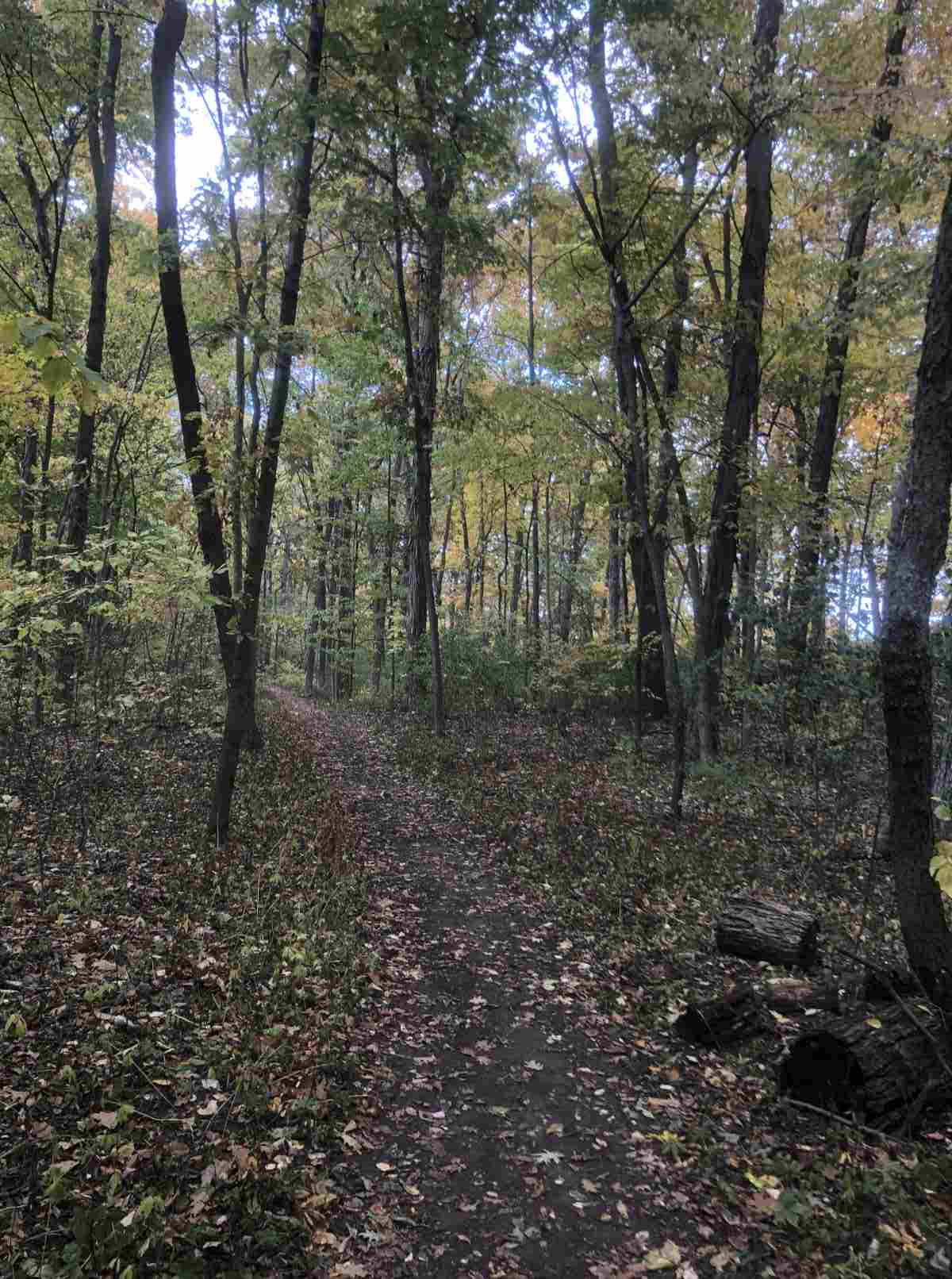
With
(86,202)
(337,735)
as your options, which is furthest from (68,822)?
(86,202)

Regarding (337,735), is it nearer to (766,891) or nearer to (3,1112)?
(766,891)

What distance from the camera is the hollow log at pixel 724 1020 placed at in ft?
18.3

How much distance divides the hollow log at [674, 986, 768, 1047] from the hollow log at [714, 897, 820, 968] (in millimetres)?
900

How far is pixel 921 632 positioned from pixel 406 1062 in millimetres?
4633

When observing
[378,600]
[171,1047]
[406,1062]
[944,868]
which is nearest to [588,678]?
[378,600]

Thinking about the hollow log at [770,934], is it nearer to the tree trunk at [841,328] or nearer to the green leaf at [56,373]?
the tree trunk at [841,328]

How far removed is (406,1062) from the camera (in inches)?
203

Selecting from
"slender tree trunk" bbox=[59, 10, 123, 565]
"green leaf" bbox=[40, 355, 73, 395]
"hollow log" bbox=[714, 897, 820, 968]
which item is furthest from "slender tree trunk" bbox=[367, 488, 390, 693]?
"green leaf" bbox=[40, 355, 73, 395]

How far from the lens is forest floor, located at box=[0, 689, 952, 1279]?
140 inches

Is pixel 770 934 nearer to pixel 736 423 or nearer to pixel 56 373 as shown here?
pixel 56 373

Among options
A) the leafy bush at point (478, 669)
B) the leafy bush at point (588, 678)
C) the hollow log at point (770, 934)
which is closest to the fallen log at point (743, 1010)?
the hollow log at point (770, 934)

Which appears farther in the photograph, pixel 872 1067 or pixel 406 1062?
pixel 406 1062

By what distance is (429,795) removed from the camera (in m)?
12.4

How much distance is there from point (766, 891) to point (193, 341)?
29.9ft
